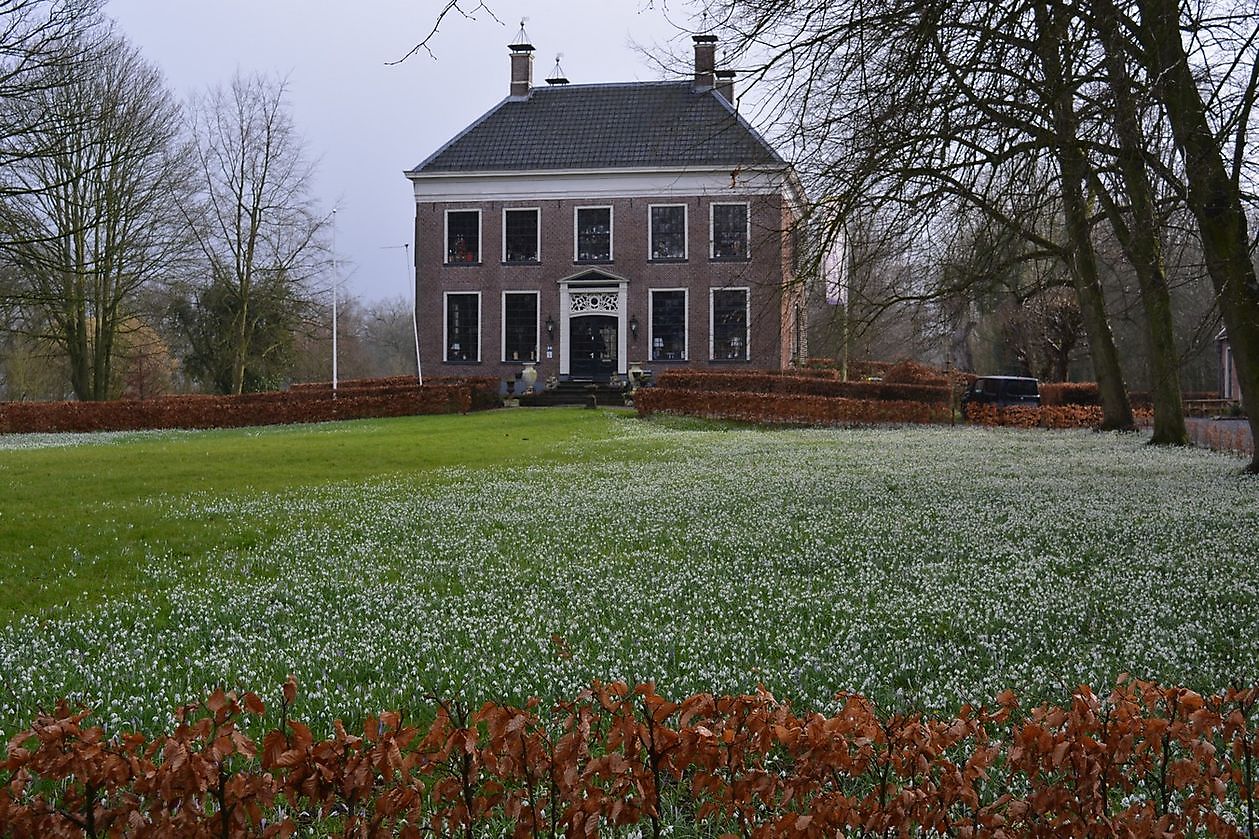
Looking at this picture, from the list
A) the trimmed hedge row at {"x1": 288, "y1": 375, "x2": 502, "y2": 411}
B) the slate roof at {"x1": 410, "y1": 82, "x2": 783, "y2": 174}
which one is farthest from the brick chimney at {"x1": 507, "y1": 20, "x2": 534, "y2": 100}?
the trimmed hedge row at {"x1": 288, "y1": 375, "x2": 502, "y2": 411}

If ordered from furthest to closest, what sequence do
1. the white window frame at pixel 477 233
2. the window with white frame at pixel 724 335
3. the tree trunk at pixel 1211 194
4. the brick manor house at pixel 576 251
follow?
the white window frame at pixel 477 233 < the brick manor house at pixel 576 251 < the window with white frame at pixel 724 335 < the tree trunk at pixel 1211 194

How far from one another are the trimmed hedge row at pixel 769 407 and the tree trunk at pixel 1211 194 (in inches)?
623

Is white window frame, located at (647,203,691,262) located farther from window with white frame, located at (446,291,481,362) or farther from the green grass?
the green grass

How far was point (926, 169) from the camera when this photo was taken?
11.1 m

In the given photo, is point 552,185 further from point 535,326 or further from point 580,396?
point 580,396

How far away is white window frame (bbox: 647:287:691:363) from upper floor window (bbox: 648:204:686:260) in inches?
61.6

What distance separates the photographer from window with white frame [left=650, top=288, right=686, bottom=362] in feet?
142

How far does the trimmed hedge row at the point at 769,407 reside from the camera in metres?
29.5

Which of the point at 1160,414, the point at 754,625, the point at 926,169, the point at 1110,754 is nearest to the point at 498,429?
the point at 1160,414

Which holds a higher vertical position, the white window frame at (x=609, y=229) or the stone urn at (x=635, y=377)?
the white window frame at (x=609, y=229)

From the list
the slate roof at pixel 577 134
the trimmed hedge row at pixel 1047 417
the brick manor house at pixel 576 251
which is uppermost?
the slate roof at pixel 577 134

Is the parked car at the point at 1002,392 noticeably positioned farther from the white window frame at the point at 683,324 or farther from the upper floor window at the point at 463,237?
the upper floor window at the point at 463,237

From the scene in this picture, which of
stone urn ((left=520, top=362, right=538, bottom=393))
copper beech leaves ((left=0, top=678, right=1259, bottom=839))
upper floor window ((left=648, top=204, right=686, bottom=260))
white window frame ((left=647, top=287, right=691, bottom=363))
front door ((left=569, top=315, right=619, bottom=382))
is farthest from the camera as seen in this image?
front door ((left=569, top=315, right=619, bottom=382))

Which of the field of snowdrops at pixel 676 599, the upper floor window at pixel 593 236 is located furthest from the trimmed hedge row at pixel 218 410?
the field of snowdrops at pixel 676 599
